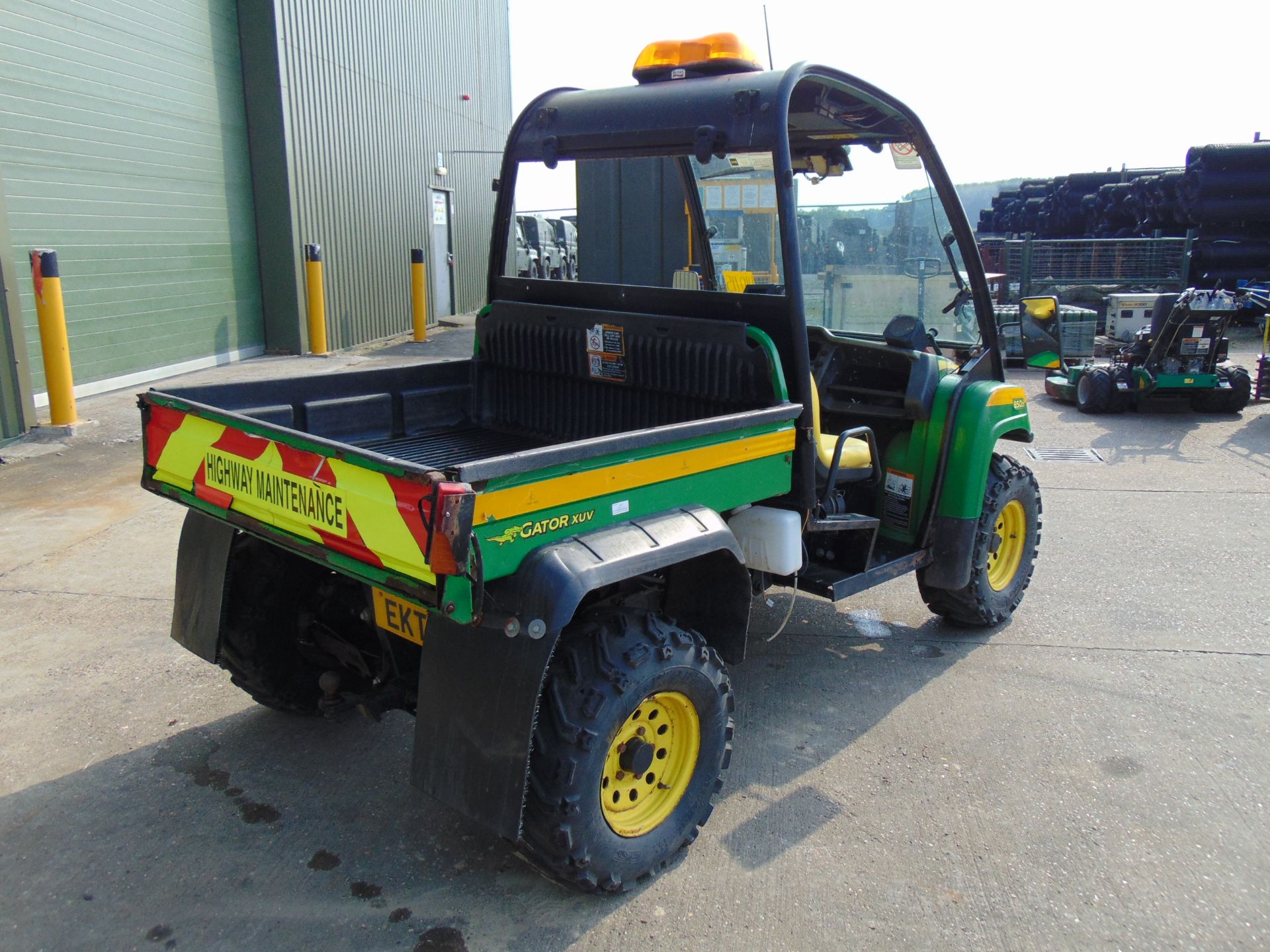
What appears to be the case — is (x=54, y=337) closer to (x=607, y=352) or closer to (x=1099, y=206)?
(x=607, y=352)

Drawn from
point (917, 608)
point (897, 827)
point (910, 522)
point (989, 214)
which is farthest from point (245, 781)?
point (989, 214)

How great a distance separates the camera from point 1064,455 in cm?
878

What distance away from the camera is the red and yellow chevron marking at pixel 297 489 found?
253cm

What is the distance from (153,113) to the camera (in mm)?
10508

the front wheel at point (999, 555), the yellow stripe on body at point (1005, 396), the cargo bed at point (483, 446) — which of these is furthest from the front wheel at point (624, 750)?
the yellow stripe on body at point (1005, 396)

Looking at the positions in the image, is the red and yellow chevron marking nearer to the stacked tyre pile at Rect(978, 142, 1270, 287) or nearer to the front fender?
the front fender

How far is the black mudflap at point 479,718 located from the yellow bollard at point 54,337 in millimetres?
6777

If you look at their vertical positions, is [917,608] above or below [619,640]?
below

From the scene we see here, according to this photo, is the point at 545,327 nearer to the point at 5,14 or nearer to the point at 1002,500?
the point at 1002,500

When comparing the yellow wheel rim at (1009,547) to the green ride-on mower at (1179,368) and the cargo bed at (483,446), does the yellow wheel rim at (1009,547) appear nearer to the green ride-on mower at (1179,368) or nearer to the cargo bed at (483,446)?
the cargo bed at (483,446)

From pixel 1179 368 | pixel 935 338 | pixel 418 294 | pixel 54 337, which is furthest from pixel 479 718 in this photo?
pixel 418 294

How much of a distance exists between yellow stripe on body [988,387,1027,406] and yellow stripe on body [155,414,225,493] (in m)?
3.07

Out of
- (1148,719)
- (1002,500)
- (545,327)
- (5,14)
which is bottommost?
(1148,719)

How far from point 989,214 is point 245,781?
75.5 ft
